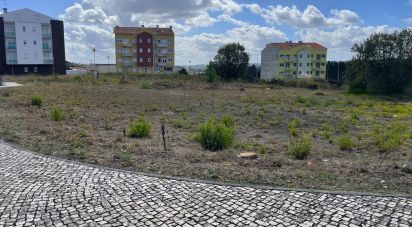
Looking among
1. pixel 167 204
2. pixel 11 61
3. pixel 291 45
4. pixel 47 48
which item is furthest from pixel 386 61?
pixel 11 61

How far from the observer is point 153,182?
546 cm

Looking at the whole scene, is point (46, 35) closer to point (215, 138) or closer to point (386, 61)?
point (386, 61)

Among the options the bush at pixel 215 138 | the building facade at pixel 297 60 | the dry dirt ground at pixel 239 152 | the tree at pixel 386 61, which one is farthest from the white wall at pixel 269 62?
the bush at pixel 215 138

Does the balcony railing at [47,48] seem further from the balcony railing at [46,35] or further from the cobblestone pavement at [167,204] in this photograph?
the cobblestone pavement at [167,204]

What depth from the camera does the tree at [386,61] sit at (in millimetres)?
33469

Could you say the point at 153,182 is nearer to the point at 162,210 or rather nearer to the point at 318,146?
the point at 162,210

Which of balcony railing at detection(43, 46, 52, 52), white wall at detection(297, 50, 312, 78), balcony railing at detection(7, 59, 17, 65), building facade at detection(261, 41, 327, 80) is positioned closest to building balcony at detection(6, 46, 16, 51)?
balcony railing at detection(7, 59, 17, 65)

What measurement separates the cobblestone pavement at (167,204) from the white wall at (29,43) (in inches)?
2486

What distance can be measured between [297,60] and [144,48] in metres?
36.5

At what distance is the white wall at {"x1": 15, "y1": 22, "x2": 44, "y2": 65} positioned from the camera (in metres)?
60.3

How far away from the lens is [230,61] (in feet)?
175

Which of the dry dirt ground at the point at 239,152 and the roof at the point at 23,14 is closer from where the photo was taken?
the dry dirt ground at the point at 239,152

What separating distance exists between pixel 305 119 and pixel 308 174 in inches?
368

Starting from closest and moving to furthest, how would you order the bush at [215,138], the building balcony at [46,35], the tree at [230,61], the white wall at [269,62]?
1. the bush at [215,138]
2. the tree at [230,61]
3. the building balcony at [46,35]
4. the white wall at [269,62]
